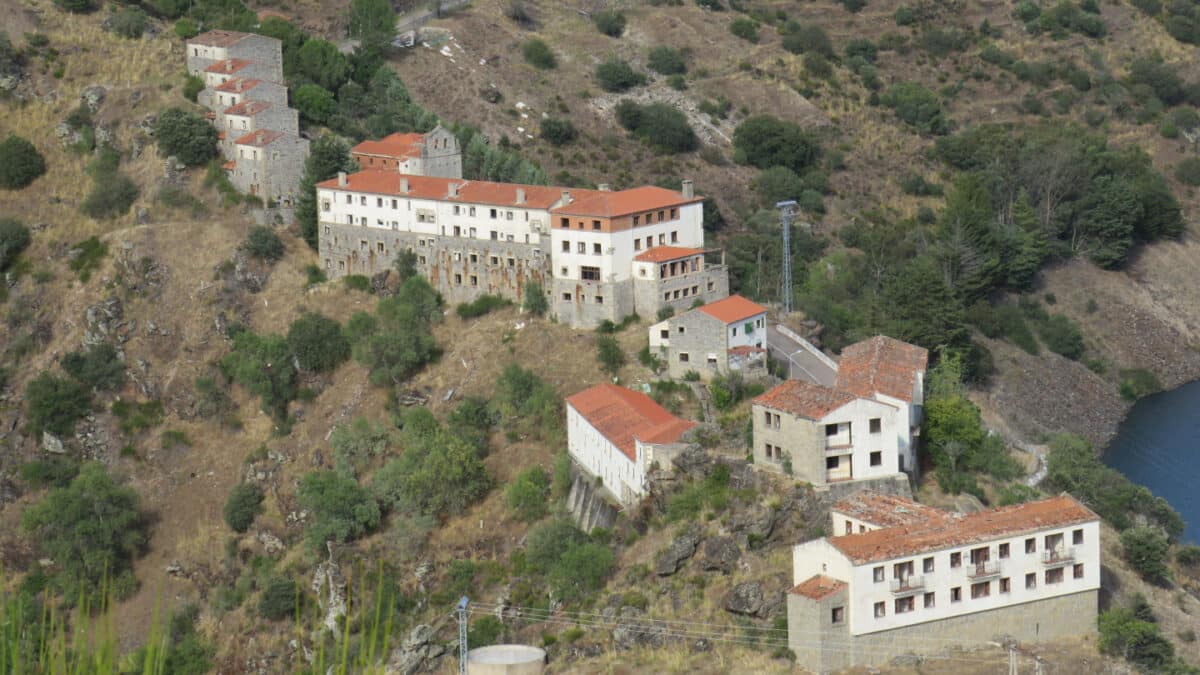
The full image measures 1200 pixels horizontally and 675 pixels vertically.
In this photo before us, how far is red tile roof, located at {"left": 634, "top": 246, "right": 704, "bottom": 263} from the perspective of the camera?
8725cm

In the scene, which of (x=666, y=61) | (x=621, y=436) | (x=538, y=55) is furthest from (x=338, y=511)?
(x=666, y=61)

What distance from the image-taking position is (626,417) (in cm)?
7825

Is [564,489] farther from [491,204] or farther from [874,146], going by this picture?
[874,146]

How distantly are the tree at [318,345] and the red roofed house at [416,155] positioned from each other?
1084 centimetres

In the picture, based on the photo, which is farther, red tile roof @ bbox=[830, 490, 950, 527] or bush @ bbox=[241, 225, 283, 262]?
bush @ bbox=[241, 225, 283, 262]

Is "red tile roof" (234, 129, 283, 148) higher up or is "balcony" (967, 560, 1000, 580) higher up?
"red tile roof" (234, 129, 283, 148)

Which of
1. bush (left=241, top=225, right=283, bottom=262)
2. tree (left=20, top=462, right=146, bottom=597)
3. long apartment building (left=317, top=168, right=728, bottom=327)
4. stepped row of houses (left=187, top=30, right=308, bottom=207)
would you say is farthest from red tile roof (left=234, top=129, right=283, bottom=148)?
tree (left=20, top=462, right=146, bottom=597)

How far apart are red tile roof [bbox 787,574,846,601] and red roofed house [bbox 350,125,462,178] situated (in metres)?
45.6

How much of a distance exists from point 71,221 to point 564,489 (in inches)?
1513

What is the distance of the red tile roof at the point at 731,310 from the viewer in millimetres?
81250

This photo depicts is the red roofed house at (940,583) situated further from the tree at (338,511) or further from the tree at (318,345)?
the tree at (318,345)

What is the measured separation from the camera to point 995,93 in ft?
492

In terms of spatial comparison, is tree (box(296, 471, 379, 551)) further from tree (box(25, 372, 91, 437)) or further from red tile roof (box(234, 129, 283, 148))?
red tile roof (box(234, 129, 283, 148))

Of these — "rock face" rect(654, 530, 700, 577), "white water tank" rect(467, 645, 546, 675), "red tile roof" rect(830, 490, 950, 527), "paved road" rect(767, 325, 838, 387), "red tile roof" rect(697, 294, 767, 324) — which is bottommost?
"white water tank" rect(467, 645, 546, 675)
